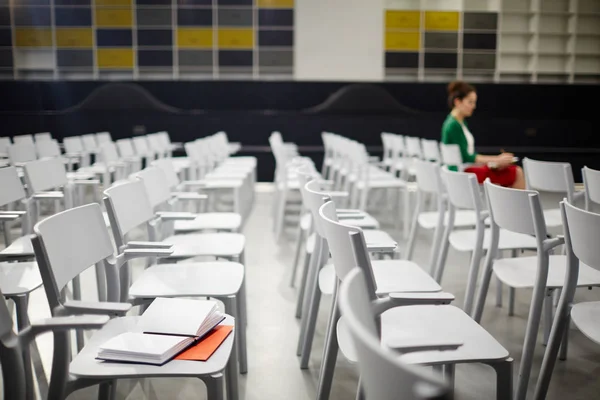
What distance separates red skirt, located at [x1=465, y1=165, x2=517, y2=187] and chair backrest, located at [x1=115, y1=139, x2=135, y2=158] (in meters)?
3.62

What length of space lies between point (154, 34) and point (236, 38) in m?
1.49

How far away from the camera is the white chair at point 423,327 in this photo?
4.81ft

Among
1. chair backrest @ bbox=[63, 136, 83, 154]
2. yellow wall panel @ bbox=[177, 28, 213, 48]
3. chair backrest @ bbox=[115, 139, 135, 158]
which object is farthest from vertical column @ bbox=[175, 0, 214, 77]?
chair backrest @ bbox=[115, 139, 135, 158]

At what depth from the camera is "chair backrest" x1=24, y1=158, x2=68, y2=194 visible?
3.42 meters

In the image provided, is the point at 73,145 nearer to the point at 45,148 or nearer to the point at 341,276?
the point at 45,148

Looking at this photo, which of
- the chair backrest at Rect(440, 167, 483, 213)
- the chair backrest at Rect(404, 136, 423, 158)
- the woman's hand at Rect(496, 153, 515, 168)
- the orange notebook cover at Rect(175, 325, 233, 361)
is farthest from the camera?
the chair backrest at Rect(404, 136, 423, 158)

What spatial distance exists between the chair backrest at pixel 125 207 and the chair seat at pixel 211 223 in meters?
0.75

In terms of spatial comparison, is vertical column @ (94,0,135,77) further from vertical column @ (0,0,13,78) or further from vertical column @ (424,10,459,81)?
vertical column @ (424,10,459,81)

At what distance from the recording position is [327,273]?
2482 mm

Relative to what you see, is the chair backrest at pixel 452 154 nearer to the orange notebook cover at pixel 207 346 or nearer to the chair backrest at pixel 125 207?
the chair backrest at pixel 125 207

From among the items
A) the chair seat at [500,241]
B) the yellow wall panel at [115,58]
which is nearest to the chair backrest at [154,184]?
the chair seat at [500,241]

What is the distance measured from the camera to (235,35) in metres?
11.2

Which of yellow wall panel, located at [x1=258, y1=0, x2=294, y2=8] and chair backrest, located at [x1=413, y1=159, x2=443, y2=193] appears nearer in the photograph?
chair backrest, located at [x1=413, y1=159, x2=443, y2=193]

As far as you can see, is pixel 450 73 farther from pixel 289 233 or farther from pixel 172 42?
pixel 289 233
